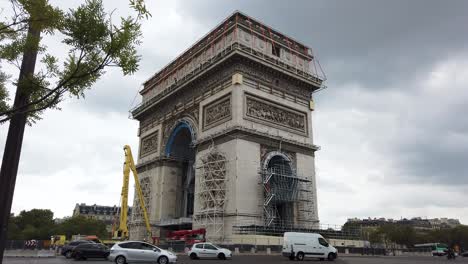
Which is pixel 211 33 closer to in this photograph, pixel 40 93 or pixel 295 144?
pixel 295 144

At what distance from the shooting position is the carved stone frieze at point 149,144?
198ft

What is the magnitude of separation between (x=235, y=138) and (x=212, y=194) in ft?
23.0

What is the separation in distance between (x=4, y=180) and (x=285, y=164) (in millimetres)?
42198

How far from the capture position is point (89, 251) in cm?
2986

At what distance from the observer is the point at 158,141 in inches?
2320

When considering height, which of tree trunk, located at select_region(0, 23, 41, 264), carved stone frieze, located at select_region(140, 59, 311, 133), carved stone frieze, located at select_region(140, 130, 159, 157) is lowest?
tree trunk, located at select_region(0, 23, 41, 264)

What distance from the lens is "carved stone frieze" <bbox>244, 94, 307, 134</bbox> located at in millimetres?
45594

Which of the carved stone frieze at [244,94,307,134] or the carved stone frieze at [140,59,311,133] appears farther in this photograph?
the carved stone frieze at [140,59,311,133]

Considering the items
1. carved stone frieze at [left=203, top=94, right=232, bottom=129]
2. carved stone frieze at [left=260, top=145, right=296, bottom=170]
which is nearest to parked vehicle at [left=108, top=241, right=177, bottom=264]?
carved stone frieze at [left=260, top=145, right=296, bottom=170]

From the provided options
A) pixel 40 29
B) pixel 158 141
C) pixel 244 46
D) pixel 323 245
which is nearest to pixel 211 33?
pixel 244 46

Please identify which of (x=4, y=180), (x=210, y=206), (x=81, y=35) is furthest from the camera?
(x=210, y=206)

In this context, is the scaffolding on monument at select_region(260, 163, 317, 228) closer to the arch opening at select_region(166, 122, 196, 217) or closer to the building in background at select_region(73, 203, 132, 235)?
the arch opening at select_region(166, 122, 196, 217)

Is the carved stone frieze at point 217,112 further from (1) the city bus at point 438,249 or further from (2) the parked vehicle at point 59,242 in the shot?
(1) the city bus at point 438,249

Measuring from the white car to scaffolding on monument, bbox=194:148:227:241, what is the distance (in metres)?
11.1
